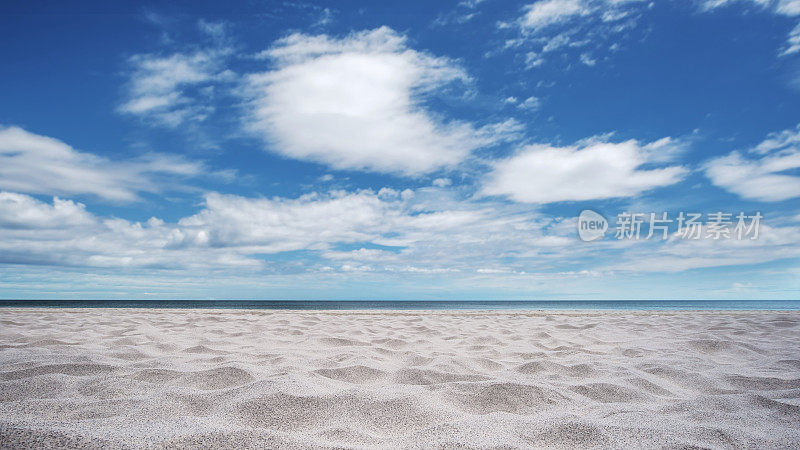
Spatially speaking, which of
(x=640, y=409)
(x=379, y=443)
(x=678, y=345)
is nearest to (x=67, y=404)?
(x=379, y=443)

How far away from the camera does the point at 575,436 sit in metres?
1.84

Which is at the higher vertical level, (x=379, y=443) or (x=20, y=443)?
(x=20, y=443)

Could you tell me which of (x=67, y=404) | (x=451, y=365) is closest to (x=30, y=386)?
(x=67, y=404)

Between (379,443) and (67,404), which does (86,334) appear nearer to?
(67,404)

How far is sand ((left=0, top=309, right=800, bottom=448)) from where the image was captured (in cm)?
180

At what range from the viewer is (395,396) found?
7.81ft

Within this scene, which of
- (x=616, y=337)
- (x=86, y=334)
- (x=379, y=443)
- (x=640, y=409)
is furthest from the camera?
(x=616, y=337)

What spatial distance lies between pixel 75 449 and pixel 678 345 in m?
5.19

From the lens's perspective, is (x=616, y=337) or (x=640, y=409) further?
(x=616, y=337)

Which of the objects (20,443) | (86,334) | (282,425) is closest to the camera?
(20,443)

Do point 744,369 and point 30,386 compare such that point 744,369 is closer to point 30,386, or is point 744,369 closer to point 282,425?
point 282,425

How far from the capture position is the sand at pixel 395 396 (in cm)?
180

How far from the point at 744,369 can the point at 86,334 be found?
683 cm

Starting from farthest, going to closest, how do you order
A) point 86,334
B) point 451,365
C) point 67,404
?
point 86,334 → point 451,365 → point 67,404
